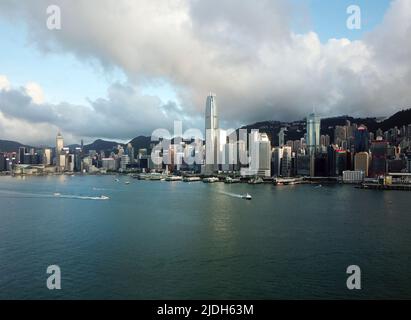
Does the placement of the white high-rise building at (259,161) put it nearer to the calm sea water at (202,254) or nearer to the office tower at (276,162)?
the office tower at (276,162)

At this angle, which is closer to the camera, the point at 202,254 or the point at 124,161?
the point at 202,254

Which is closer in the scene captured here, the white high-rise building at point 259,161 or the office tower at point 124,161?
the white high-rise building at point 259,161

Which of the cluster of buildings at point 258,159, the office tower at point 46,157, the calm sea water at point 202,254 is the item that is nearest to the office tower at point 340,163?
the cluster of buildings at point 258,159

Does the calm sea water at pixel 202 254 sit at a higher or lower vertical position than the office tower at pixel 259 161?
lower

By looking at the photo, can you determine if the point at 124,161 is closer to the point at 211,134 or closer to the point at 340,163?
the point at 211,134

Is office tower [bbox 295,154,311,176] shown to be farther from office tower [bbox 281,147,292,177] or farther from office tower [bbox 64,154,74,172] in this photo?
office tower [bbox 64,154,74,172]

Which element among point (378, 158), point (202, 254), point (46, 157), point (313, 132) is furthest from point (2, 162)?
point (202, 254)
